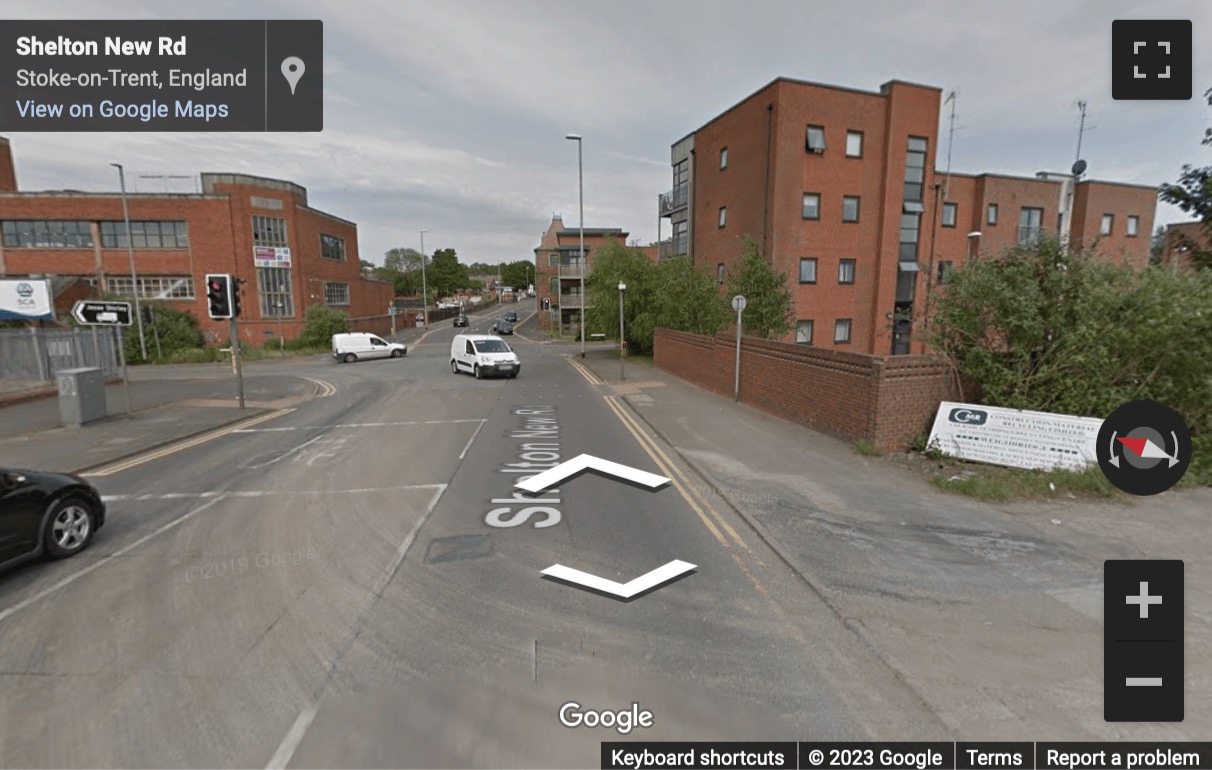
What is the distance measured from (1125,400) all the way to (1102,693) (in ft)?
22.6

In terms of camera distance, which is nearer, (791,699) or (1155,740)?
(1155,740)

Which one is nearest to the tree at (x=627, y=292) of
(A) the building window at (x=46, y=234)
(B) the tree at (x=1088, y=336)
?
(B) the tree at (x=1088, y=336)

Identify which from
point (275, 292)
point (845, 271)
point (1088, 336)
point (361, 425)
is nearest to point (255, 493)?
point (361, 425)

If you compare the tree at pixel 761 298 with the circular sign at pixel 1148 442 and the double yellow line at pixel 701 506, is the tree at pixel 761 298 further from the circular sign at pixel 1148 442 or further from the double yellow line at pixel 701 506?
the circular sign at pixel 1148 442

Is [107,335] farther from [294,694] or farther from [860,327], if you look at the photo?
[860,327]

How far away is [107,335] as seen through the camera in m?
18.3

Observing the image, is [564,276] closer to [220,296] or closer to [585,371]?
[585,371]

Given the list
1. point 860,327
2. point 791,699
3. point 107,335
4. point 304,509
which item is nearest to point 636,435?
point 304,509

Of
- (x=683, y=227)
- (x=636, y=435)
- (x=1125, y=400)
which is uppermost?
(x=683, y=227)

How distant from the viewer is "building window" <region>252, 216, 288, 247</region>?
33719 millimetres

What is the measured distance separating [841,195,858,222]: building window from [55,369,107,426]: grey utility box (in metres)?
26.3

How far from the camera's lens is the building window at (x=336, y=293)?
39219 mm

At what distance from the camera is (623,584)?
4500 millimetres

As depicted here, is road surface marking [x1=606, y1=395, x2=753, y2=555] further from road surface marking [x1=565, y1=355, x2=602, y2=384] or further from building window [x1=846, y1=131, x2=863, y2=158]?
building window [x1=846, y1=131, x2=863, y2=158]
